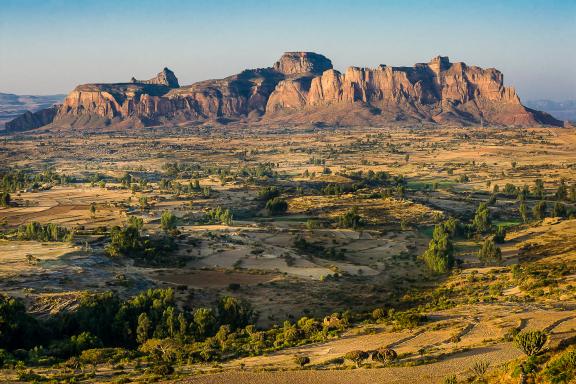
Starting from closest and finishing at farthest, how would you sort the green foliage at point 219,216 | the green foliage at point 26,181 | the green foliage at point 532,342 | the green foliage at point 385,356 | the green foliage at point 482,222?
the green foliage at point 532,342 < the green foliage at point 385,356 < the green foliage at point 482,222 < the green foliage at point 219,216 < the green foliage at point 26,181

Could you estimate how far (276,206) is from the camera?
12975 cm

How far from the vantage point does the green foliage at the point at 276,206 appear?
130 meters

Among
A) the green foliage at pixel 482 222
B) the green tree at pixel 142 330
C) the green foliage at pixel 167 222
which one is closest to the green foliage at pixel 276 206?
the green foliage at pixel 167 222

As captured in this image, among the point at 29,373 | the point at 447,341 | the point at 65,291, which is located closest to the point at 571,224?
the point at 447,341

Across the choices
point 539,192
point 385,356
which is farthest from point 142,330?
point 539,192

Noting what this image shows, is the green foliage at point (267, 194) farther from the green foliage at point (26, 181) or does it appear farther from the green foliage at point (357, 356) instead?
the green foliage at point (357, 356)

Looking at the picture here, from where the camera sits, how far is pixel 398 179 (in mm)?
174000

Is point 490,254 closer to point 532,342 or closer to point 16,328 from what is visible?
point 532,342

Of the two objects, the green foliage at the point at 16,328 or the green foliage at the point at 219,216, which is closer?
the green foliage at the point at 16,328

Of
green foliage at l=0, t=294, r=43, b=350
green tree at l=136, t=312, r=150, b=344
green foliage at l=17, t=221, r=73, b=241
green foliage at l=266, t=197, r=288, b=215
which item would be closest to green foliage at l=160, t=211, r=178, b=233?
green foliage at l=17, t=221, r=73, b=241

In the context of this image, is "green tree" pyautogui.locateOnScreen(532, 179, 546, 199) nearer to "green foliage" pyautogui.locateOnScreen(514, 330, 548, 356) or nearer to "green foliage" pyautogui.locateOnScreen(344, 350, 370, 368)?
"green foliage" pyautogui.locateOnScreen(344, 350, 370, 368)

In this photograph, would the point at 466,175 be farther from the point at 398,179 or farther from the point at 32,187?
the point at 32,187

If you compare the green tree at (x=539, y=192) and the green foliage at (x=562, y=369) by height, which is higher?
the green foliage at (x=562, y=369)

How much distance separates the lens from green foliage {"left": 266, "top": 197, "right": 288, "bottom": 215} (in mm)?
129500
